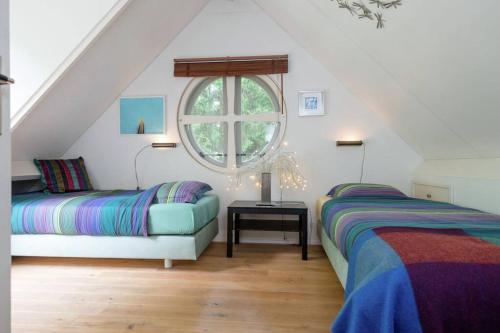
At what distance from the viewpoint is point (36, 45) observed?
7.20ft

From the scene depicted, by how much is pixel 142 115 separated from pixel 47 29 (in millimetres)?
1207

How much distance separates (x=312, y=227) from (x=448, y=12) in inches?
88.8

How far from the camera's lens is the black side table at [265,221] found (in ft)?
8.23

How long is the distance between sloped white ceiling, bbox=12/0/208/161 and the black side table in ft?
6.26

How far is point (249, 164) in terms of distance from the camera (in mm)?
3145

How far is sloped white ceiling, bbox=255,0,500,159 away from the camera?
1.40m

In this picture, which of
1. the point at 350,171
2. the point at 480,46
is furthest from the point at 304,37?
the point at 480,46

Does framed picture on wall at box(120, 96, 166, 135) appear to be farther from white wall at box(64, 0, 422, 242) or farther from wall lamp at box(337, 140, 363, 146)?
wall lamp at box(337, 140, 363, 146)

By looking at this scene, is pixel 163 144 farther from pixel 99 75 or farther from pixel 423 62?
pixel 423 62

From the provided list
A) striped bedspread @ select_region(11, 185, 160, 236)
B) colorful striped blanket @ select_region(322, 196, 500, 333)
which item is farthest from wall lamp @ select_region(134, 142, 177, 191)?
colorful striped blanket @ select_region(322, 196, 500, 333)

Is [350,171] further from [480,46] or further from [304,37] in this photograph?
→ [480,46]

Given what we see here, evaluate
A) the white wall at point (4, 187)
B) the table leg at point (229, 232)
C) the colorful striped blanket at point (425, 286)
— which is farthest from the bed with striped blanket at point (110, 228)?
the colorful striped blanket at point (425, 286)

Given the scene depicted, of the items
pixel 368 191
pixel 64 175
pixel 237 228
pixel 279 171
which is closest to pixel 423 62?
pixel 368 191

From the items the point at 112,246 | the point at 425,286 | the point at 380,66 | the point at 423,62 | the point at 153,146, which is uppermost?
the point at 380,66
